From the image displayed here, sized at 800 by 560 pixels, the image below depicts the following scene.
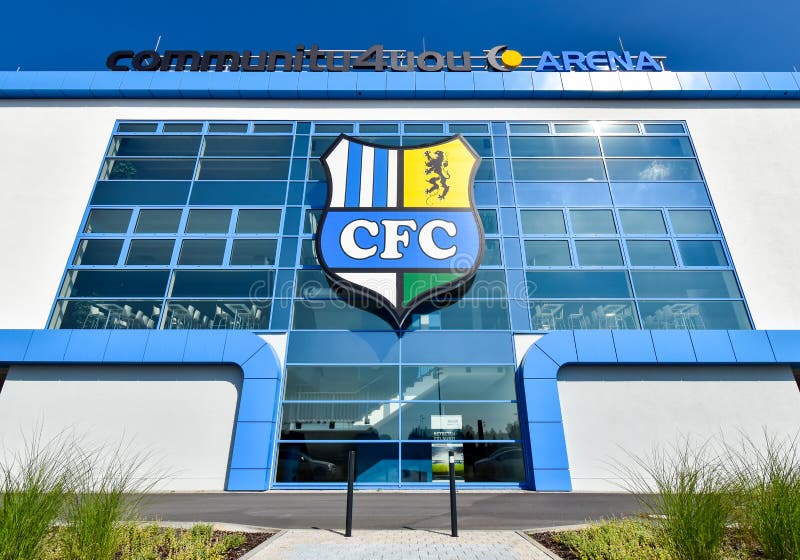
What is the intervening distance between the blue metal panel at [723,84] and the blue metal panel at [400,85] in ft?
41.0

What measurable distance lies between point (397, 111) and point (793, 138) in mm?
15966

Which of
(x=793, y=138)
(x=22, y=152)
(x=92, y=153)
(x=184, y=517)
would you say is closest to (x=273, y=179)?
(x=92, y=153)

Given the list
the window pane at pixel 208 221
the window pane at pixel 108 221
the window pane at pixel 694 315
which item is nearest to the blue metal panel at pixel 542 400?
the window pane at pixel 694 315

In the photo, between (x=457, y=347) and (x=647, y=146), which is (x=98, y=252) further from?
(x=647, y=146)

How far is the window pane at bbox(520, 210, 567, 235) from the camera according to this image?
14.9 m

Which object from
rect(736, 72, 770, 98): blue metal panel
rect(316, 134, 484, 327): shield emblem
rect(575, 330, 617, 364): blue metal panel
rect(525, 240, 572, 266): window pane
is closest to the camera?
rect(575, 330, 617, 364): blue metal panel

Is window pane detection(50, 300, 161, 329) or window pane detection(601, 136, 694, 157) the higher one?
window pane detection(601, 136, 694, 157)

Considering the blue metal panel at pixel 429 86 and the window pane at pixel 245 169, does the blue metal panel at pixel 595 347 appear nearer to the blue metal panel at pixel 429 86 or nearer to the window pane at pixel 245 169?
the blue metal panel at pixel 429 86

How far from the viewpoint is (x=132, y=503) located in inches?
240

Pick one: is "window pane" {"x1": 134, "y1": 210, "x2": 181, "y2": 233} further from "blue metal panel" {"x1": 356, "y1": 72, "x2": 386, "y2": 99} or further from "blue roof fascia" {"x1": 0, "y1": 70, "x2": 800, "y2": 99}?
"blue metal panel" {"x1": 356, "y1": 72, "x2": 386, "y2": 99}

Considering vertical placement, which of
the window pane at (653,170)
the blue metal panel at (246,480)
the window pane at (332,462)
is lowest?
the blue metal panel at (246,480)

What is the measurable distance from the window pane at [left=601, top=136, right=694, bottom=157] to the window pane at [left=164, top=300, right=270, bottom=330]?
14566 mm

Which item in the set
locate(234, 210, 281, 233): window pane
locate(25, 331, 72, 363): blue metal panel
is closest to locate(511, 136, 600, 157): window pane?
locate(234, 210, 281, 233): window pane

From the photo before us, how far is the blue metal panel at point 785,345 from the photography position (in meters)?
12.2
